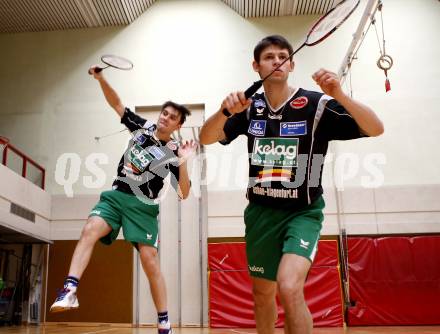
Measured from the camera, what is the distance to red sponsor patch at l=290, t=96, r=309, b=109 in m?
2.81

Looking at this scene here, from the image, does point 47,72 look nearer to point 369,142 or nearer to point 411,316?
point 369,142

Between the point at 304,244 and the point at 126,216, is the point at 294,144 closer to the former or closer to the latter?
the point at 304,244

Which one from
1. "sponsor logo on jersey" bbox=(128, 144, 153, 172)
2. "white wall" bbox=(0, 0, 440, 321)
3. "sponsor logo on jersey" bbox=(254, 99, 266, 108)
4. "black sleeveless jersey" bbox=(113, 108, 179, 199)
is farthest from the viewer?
"white wall" bbox=(0, 0, 440, 321)

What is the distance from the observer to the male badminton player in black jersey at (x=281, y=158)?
104 inches

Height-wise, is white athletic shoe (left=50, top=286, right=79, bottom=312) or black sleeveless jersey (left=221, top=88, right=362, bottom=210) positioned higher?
black sleeveless jersey (left=221, top=88, right=362, bottom=210)

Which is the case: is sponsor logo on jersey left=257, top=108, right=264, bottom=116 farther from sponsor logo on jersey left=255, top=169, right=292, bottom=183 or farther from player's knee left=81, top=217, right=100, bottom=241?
player's knee left=81, top=217, right=100, bottom=241

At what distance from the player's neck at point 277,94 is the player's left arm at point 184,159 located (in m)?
1.28

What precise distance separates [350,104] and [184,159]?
196cm

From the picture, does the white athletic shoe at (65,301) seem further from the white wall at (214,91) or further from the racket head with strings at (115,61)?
the white wall at (214,91)

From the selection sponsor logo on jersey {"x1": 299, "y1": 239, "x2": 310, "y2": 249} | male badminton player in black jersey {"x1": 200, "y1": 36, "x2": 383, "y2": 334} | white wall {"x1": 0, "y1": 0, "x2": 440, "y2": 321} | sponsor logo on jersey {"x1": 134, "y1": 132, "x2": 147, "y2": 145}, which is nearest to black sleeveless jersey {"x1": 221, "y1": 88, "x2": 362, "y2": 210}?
male badminton player in black jersey {"x1": 200, "y1": 36, "x2": 383, "y2": 334}

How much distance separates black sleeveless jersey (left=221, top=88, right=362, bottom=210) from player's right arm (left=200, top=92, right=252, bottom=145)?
21 cm

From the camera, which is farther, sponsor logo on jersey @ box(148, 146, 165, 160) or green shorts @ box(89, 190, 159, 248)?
sponsor logo on jersey @ box(148, 146, 165, 160)

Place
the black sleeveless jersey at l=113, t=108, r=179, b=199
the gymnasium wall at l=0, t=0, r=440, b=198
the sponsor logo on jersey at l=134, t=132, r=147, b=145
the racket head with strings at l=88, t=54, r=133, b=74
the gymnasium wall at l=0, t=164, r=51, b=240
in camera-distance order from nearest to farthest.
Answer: the black sleeveless jersey at l=113, t=108, r=179, b=199, the sponsor logo on jersey at l=134, t=132, r=147, b=145, the racket head with strings at l=88, t=54, r=133, b=74, the gymnasium wall at l=0, t=164, r=51, b=240, the gymnasium wall at l=0, t=0, r=440, b=198

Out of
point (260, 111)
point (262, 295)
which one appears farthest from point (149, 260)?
point (260, 111)
